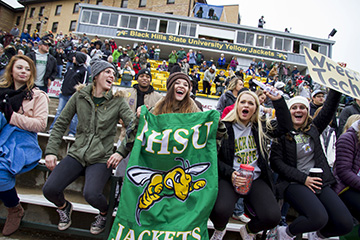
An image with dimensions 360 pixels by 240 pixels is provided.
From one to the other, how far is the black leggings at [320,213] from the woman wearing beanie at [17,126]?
2.87 m

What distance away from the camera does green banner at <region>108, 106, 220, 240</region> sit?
6.88 feet

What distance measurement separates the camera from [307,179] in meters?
2.54

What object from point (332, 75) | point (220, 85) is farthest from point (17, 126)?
point (220, 85)

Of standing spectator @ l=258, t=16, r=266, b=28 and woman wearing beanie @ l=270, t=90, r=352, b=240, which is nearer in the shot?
woman wearing beanie @ l=270, t=90, r=352, b=240

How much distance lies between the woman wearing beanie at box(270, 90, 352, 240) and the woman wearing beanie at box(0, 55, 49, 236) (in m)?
2.76

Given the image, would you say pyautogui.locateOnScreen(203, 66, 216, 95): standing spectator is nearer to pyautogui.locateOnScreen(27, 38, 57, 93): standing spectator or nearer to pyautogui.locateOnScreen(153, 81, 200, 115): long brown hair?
pyautogui.locateOnScreen(27, 38, 57, 93): standing spectator

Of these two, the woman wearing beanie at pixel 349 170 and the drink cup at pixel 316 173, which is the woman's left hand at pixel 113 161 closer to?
the drink cup at pixel 316 173

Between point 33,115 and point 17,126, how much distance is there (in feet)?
0.65

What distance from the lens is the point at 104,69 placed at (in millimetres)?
2906

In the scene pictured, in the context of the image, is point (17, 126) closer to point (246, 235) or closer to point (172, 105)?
point (172, 105)

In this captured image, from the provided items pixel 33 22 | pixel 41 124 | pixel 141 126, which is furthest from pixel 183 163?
pixel 33 22

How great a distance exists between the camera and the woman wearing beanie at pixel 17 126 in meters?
2.46

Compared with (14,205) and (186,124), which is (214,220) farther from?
(14,205)

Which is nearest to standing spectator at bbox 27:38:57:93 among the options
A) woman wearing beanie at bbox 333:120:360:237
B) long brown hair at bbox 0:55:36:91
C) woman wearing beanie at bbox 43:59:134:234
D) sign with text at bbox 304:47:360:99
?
long brown hair at bbox 0:55:36:91
